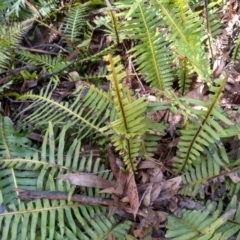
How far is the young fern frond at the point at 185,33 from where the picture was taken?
154cm

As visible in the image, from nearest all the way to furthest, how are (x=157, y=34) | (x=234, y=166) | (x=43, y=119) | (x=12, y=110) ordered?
(x=234, y=166) → (x=157, y=34) → (x=43, y=119) → (x=12, y=110)

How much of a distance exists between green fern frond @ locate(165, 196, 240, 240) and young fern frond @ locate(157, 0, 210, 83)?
1.68ft

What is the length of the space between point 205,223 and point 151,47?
72 centimetres

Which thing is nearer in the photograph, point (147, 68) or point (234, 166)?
Result: point (234, 166)

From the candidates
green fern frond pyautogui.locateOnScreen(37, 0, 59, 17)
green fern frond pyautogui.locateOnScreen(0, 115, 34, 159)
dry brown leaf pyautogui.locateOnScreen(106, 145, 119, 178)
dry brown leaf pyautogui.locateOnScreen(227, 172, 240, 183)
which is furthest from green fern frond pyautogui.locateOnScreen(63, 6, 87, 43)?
dry brown leaf pyautogui.locateOnScreen(227, 172, 240, 183)

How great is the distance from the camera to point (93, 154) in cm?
159

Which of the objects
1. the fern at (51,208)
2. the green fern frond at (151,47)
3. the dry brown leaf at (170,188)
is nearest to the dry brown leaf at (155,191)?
the dry brown leaf at (170,188)

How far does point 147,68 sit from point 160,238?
2.23 feet

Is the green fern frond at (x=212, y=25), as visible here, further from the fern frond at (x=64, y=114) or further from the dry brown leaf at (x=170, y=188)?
the dry brown leaf at (x=170, y=188)

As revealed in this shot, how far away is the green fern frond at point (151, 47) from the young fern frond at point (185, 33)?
2.2 inches

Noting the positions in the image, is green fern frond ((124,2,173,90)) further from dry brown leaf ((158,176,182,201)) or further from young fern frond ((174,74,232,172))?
dry brown leaf ((158,176,182,201))

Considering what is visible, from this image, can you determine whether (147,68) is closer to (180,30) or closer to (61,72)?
(180,30)

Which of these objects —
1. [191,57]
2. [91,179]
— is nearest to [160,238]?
[91,179]

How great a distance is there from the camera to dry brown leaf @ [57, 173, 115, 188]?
1.45 metres
